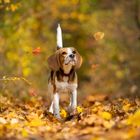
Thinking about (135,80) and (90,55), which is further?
(90,55)

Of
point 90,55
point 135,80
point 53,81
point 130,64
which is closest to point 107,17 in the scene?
point 90,55

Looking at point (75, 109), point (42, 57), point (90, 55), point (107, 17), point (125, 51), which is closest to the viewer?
point (75, 109)

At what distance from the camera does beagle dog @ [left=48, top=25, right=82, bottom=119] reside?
10547 millimetres

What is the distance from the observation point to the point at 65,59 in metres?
10.5

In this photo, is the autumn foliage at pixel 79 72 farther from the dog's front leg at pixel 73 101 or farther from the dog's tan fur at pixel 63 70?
the dog's tan fur at pixel 63 70

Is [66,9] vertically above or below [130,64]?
above

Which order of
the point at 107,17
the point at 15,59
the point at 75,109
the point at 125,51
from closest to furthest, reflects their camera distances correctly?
the point at 75,109, the point at 15,59, the point at 125,51, the point at 107,17

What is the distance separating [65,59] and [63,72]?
274 millimetres

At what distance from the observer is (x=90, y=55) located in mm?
27484

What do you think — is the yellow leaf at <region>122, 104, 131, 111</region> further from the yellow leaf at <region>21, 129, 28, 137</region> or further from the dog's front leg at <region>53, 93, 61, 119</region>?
the yellow leaf at <region>21, 129, 28, 137</region>

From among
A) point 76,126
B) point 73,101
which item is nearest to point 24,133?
point 76,126

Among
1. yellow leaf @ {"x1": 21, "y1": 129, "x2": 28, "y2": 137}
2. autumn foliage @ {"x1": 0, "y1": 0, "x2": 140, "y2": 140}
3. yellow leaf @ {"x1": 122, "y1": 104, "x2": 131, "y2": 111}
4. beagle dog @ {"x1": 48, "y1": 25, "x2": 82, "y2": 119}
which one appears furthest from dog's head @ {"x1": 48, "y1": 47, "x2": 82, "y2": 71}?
yellow leaf @ {"x1": 21, "y1": 129, "x2": 28, "y2": 137}

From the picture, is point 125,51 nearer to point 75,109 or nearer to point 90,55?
point 90,55

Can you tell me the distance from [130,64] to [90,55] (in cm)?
602
